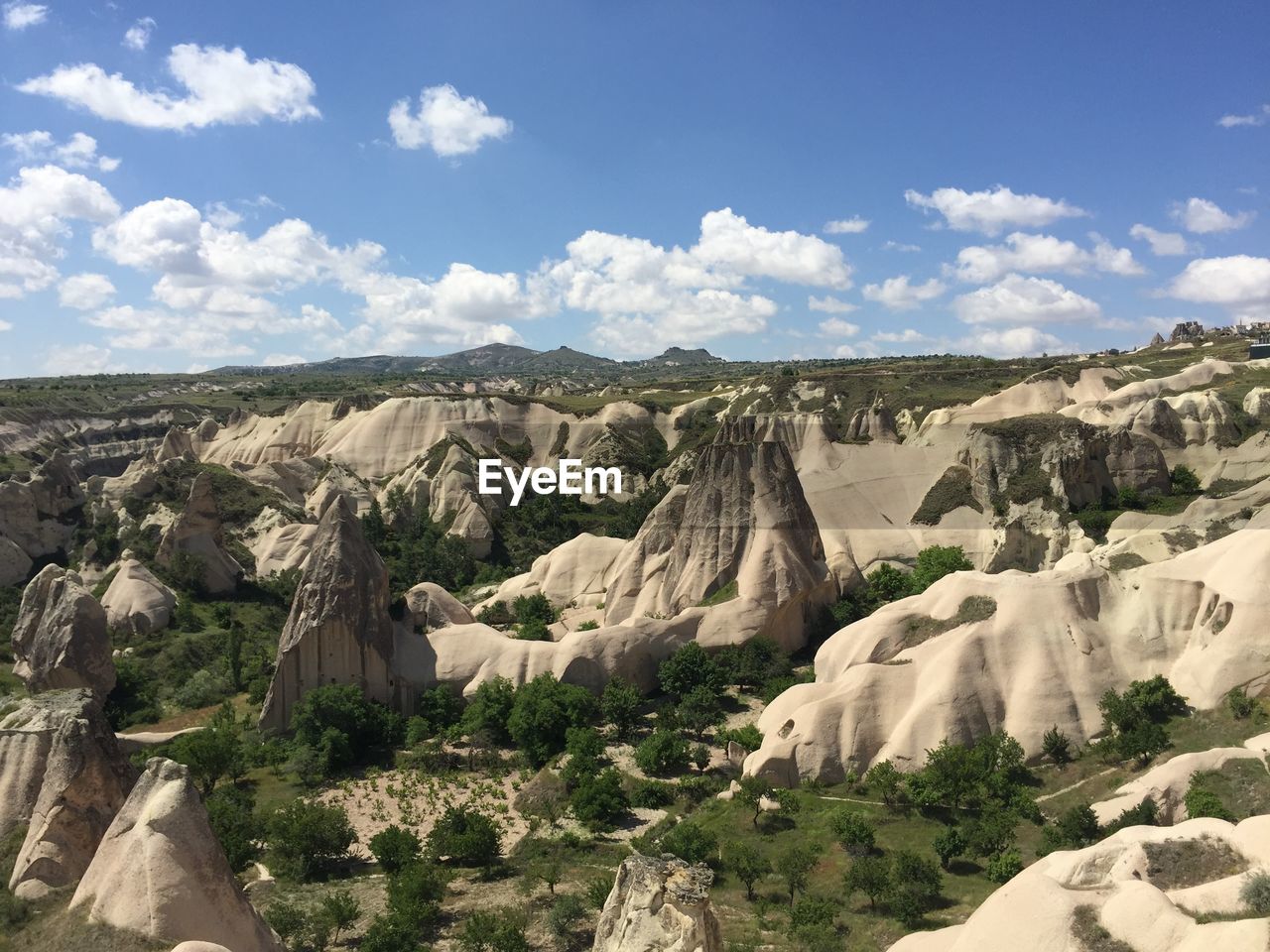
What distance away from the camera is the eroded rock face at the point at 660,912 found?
1241cm

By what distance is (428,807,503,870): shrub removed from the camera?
73.4 ft

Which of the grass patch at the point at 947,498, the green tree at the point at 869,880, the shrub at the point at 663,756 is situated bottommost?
the shrub at the point at 663,756

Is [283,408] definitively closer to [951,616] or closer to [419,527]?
[419,527]

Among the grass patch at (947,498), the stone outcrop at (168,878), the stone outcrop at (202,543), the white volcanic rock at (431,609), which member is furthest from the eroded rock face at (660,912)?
the grass patch at (947,498)

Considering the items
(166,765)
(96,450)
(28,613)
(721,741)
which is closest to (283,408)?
(96,450)

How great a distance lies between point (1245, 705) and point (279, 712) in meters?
30.7

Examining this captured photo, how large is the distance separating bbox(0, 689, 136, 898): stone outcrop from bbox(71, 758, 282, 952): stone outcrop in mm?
2549

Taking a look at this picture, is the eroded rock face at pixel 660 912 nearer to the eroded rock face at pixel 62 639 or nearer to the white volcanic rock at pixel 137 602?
the eroded rock face at pixel 62 639

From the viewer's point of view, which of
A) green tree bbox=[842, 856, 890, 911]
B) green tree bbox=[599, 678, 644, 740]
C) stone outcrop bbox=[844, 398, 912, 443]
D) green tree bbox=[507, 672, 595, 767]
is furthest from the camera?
stone outcrop bbox=[844, 398, 912, 443]

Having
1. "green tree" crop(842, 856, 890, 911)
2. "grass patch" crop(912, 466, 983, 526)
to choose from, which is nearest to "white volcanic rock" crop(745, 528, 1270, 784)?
"green tree" crop(842, 856, 890, 911)

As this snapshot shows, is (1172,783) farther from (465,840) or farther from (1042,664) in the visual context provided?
(465,840)

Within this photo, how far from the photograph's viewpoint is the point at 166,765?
15.0m

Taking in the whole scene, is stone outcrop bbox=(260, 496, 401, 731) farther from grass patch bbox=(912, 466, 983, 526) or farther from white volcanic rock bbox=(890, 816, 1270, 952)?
grass patch bbox=(912, 466, 983, 526)

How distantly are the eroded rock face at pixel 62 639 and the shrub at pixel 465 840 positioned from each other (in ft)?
63.5
